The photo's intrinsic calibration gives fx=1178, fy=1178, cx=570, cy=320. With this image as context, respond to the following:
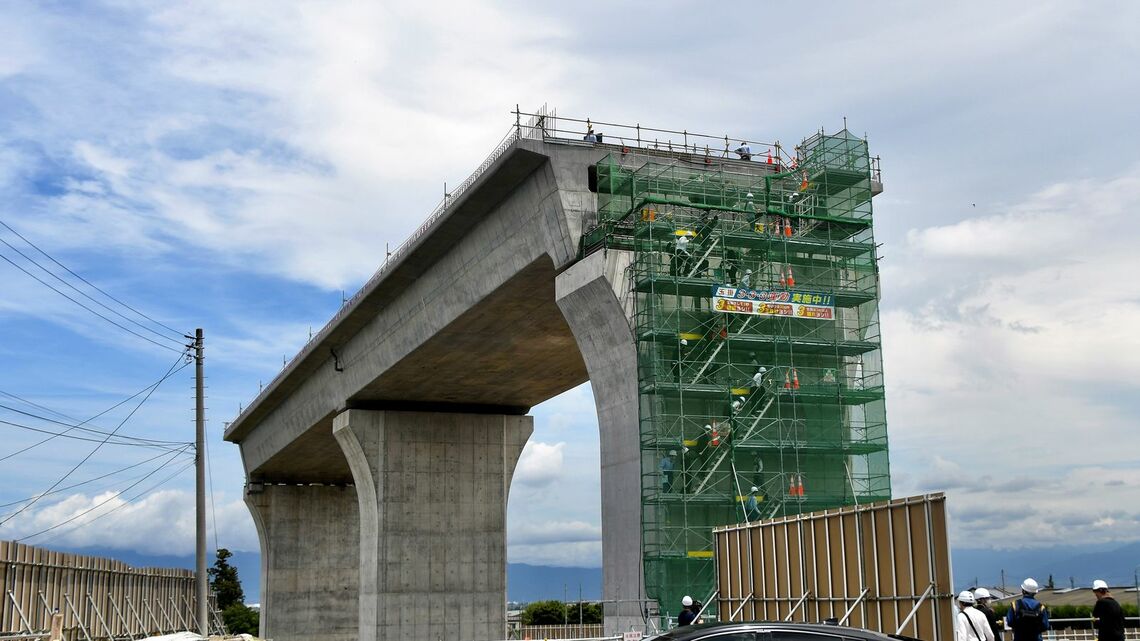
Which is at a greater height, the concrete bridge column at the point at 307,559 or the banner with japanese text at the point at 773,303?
the banner with japanese text at the point at 773,303

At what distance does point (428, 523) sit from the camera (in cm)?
5569

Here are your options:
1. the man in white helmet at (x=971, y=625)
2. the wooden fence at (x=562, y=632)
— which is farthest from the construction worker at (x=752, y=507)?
the wooden fence at (x=562, y=632)

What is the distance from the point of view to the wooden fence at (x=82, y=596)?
27.4 m

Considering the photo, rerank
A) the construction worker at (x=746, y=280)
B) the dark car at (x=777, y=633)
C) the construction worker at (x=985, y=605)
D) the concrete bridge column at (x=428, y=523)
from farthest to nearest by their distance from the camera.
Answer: the concrete bridge column at (x=428, y=523) < the construction worker at (x=746, y=280) < the construction worker at (x=985, y=605) < the dark car at (x=777, y=633)

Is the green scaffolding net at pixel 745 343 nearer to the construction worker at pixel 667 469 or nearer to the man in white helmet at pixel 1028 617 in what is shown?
the construction worker at pixel 667 469

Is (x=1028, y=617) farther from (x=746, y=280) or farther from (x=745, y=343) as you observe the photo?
(x=746, y=280)

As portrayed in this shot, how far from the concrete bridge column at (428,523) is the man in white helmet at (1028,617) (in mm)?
39050

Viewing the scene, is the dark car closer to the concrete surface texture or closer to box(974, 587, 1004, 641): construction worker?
box(974, 587, 1004, 641): construction worker

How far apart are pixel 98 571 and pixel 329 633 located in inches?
1696

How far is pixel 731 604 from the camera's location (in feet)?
83.0

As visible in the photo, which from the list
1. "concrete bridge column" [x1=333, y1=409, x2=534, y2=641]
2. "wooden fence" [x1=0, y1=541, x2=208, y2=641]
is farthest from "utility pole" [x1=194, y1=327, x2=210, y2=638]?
"concrete bridge column" [x1=333, y1=409, x2=534, y2=641]

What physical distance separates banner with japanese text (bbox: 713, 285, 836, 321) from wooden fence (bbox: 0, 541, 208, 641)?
18383 mm

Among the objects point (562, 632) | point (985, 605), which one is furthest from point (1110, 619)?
point (562, 632)

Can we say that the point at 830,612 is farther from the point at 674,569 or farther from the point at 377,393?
the point at 377,393
